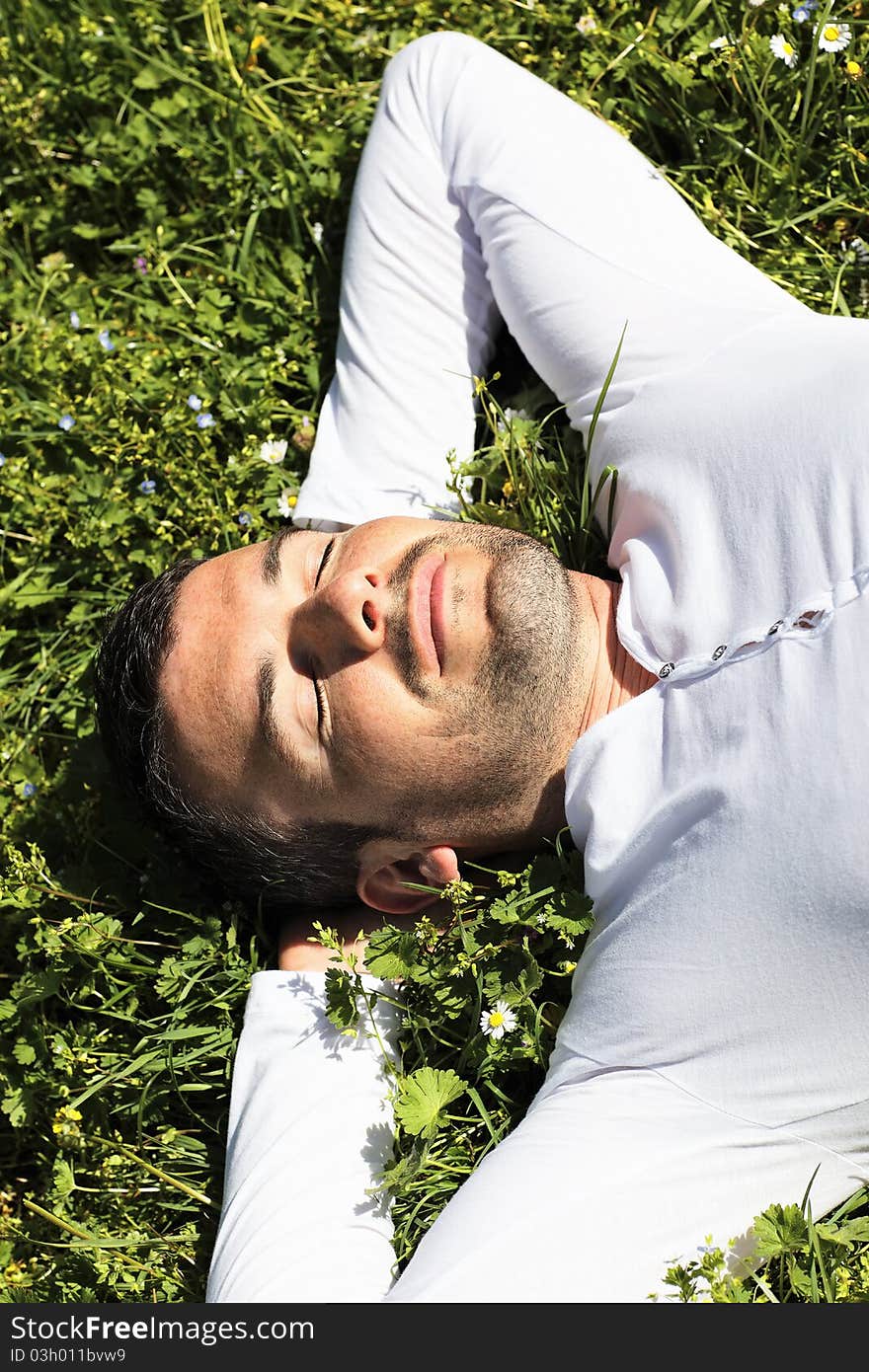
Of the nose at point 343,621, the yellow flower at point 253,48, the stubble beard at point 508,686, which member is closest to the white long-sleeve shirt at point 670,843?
the stubble beard at point 508,686

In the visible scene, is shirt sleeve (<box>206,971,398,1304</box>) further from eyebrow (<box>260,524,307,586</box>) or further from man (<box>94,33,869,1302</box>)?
eyebrow (<box>260,524,307,586</box>)

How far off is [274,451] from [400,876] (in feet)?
5.39

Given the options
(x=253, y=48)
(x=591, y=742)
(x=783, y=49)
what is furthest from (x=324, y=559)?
(x=253, y=48)

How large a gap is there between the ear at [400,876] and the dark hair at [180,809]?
45 millimetres

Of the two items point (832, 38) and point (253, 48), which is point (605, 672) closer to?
point (832, 38)

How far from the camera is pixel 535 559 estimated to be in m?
3.15

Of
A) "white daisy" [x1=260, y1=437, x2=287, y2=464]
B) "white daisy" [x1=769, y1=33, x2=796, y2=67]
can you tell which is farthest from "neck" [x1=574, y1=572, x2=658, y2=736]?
"white daisy" [x1=769, y1=33, x2=796, y2=67]

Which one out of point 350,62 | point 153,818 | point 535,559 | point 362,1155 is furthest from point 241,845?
point 350,62

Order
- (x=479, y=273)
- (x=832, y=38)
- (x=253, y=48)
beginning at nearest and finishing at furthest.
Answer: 1. (x=832, y=38)
2. (x=479, y=273)
3. (x=253, y=48)

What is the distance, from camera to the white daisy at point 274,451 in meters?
4.07

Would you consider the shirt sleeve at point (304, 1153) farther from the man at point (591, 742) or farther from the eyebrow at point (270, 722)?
the eyebrow at point (270, 722)

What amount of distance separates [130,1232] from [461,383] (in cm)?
279

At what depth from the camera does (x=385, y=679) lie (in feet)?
9.82

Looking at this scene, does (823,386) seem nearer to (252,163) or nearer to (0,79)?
(252,163)
